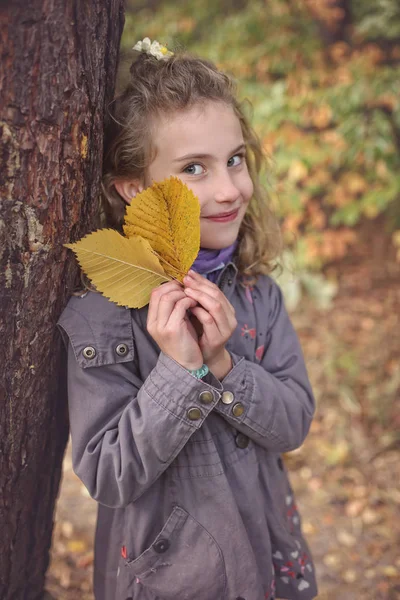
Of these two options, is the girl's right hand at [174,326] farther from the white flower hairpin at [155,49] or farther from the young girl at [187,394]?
the white flower hairpin at [155,49]

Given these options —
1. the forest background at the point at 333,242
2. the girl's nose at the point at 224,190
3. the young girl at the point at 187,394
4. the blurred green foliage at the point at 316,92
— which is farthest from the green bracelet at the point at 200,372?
the blurred green foliage at the point at 316,92

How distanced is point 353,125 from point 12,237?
306cm

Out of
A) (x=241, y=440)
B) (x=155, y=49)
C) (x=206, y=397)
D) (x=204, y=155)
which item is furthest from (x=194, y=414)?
(x=155, y=49)

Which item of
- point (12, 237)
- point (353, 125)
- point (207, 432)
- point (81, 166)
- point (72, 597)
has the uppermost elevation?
point (353, 125)

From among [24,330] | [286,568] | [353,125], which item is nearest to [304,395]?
[286,568]

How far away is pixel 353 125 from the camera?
3711mm

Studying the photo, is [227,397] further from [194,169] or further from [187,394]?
[194,169]

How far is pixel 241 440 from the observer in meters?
1.47

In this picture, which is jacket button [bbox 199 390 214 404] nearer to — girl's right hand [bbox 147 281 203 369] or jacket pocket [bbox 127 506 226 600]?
girl's right hand [bbox 147 281 203 369]

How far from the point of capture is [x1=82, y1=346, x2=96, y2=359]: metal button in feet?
4.26

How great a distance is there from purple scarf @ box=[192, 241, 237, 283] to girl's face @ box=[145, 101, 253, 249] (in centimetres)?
8

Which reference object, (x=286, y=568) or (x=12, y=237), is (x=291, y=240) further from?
(x=12, y=237)

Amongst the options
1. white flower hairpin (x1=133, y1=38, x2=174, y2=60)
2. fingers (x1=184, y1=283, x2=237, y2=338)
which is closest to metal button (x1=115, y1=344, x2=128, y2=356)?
fingers (x1=184, y1=283, x2=237, y2=338)

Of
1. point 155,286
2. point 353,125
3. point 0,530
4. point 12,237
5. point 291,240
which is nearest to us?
point 12,237
